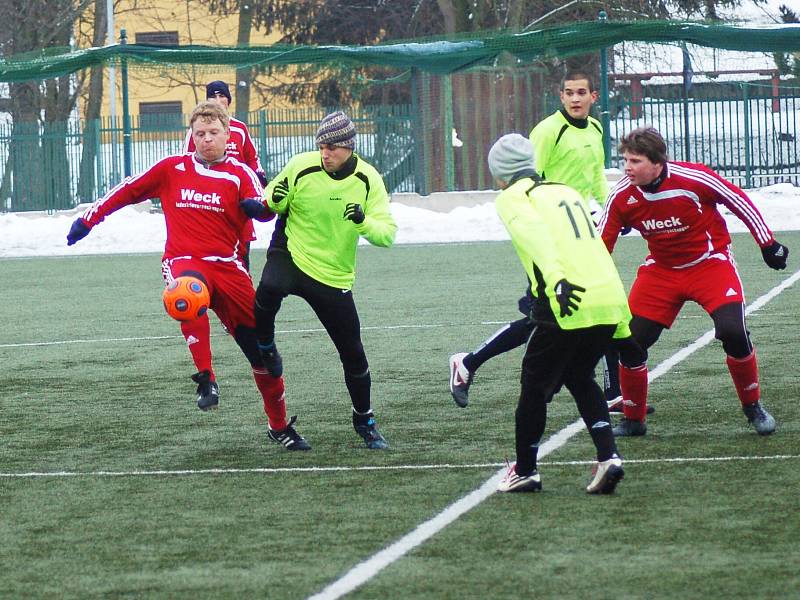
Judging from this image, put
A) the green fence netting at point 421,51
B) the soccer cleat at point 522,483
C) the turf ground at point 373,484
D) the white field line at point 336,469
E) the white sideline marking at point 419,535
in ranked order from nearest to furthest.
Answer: the white sideline marking at point 419,535 < the turf ground at point 373,484 < the soccer cleat at point 522,483 < the white field line at point 336,469 < the green fence netting at point 421,51

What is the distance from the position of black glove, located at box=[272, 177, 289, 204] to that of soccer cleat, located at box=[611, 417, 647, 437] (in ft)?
7.29

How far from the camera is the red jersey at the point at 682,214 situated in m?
8.23

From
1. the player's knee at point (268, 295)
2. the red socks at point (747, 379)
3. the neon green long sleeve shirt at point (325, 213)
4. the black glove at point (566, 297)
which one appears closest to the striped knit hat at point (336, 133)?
the neon green long sleeve shirt at point (325, 213)

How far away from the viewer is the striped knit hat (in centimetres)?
798

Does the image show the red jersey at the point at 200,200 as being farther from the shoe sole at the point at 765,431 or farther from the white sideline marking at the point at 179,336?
the white sideline marking at the point at 179,336

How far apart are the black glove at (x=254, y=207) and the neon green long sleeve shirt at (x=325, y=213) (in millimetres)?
179

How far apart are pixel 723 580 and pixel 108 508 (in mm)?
2895

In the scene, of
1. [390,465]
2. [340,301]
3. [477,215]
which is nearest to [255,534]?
[390,465]

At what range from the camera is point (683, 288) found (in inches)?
334

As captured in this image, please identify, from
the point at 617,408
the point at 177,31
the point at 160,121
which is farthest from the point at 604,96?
the point at 177,31

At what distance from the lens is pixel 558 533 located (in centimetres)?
616

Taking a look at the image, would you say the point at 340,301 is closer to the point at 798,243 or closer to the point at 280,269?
the point at 280,269

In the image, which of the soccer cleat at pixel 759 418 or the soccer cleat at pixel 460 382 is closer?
the soccer cleat at pixel 759 418

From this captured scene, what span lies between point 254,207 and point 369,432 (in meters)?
1.36
